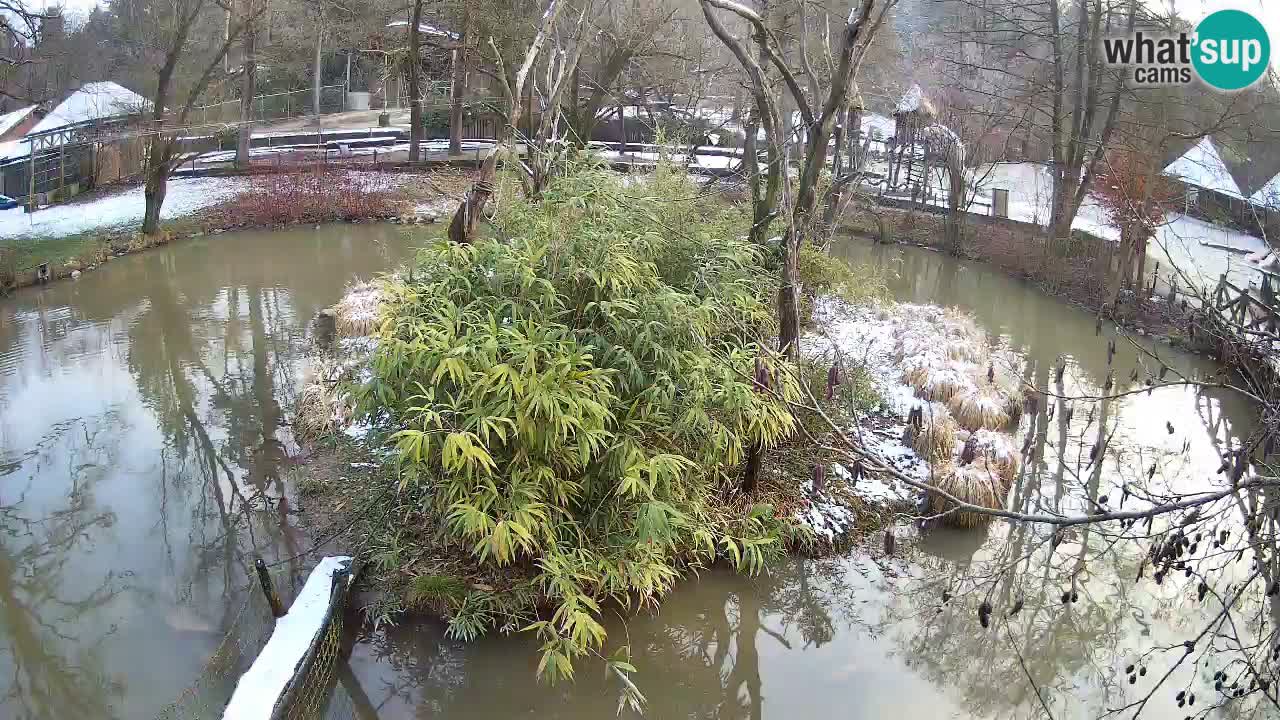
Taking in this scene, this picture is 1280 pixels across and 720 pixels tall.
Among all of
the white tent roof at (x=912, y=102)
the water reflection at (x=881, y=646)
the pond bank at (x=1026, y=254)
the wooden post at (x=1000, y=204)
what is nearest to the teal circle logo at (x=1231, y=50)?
the pond bank at (x=1026, y=254)

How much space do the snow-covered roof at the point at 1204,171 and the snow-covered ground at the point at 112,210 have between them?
14.0 metres

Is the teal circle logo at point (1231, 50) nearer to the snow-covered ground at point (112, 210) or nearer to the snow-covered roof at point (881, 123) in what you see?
the snow-covered roof at point (881, 123)

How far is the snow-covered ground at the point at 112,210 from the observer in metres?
13.1

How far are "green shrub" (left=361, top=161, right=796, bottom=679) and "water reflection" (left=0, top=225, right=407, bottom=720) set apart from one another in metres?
1.58

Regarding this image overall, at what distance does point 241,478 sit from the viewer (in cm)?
684

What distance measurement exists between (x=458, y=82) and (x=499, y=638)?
15.3m

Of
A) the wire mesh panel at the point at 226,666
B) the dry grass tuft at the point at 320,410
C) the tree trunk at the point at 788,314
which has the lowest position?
the wire mesh panel at the point at 226,666

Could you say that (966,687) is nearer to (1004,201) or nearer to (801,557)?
(801,557)

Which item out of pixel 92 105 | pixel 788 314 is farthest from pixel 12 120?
pixel 788 314

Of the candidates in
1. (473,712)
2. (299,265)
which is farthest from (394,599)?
(299,265)

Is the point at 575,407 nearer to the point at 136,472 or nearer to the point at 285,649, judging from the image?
the point at 285,649

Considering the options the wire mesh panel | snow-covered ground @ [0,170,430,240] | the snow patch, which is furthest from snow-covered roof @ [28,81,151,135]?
the snow patch

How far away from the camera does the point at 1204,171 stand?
13102 millimetres

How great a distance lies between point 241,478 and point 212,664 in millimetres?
2297
